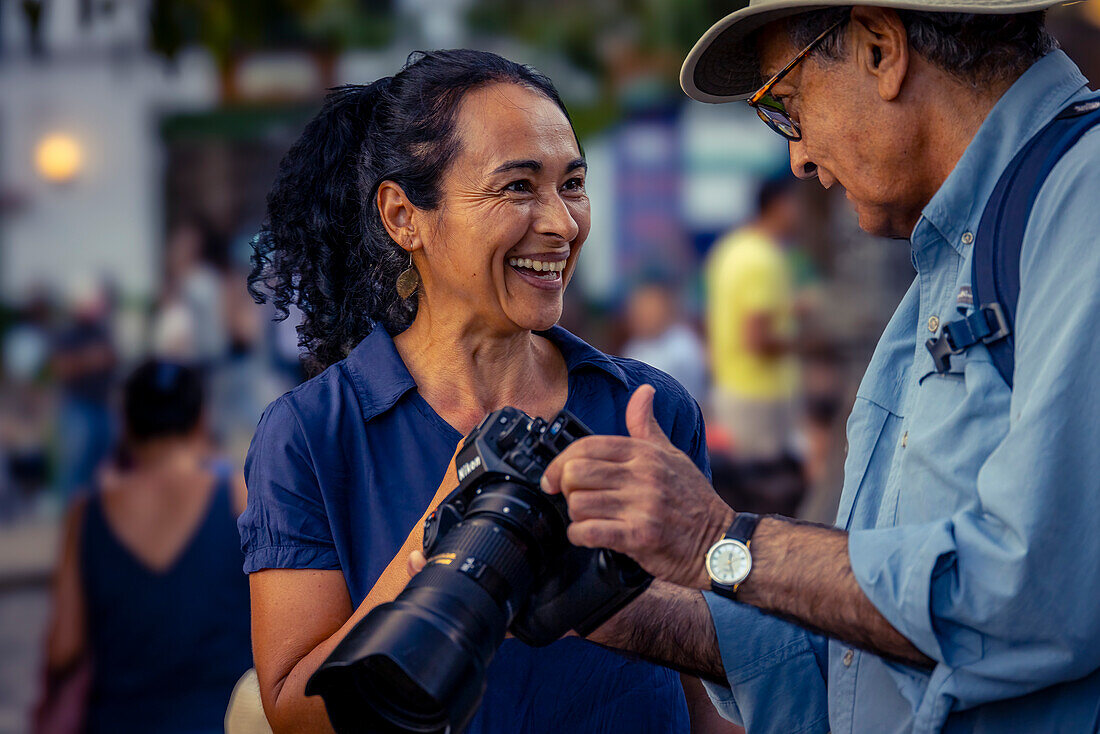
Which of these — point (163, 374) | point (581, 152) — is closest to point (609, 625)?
point (581, 152)

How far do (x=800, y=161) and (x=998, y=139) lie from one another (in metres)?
0.43

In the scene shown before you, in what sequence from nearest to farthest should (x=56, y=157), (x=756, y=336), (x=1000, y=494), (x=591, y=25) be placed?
1. (x=1000, y=494)
2. (x=591, y=25)
3. (x=756, y=336)
4. (x=56, y=157)

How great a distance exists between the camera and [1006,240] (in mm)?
1740

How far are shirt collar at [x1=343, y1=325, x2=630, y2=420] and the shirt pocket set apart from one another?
0.74m

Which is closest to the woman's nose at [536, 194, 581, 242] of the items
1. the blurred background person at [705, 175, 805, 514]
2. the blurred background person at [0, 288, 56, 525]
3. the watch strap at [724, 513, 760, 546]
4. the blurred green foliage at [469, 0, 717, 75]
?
the watch strap at [724, 513, 760, 546]

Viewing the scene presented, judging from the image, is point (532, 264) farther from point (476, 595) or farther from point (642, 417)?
point (476, 595)

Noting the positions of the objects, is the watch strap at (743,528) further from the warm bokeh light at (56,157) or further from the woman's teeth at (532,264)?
the warm bokeh light at (56,157)

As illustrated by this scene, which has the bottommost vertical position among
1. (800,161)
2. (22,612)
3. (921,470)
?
(22,612)

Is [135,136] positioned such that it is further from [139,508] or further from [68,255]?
[139,508]

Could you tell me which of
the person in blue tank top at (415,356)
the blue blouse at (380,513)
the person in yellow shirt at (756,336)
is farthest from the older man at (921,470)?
the person in yellow shirt at (756,336)

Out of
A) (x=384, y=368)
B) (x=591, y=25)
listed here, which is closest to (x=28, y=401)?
(x=591, y=25)

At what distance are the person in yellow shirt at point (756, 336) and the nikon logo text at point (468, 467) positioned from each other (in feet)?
15.0

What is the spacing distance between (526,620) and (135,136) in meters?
7.53

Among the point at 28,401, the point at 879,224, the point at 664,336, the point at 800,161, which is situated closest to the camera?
the point at 879,224
